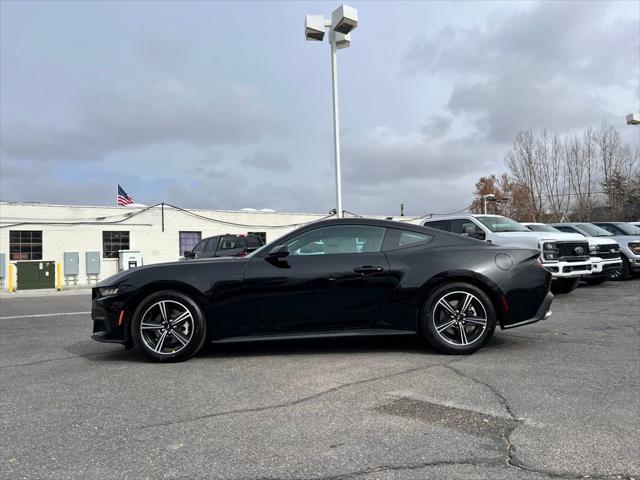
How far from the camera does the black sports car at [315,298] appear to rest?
5.27 meters

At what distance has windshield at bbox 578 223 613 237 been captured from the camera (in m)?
15.7

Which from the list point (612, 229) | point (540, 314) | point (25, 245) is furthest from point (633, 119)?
point (25, 245)

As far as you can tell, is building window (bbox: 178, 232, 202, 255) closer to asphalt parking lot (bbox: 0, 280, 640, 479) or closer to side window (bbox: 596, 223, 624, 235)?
side window (bbox: 596, 223, 624, 235)

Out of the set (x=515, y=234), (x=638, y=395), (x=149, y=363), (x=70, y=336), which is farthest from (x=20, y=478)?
(x=515, y=234)

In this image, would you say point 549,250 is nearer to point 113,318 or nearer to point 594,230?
point 594,230

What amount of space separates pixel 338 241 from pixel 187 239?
22090mm

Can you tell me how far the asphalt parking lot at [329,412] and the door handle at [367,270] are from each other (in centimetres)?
87

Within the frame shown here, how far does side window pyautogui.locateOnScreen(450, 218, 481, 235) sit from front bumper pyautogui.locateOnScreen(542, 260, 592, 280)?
5.61ft

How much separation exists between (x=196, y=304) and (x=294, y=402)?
1.80m

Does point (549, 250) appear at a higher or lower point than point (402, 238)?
lower

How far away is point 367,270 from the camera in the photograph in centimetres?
534

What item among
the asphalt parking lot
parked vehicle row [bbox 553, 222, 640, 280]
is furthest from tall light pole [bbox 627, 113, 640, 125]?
the asphalt parking lot

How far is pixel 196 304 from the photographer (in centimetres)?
529

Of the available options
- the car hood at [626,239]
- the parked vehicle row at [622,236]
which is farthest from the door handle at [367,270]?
the car hood at [626,239]
